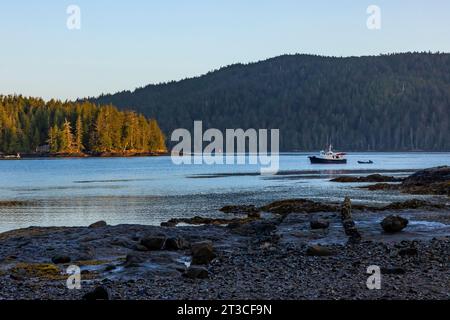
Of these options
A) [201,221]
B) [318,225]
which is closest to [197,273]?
[318,225]

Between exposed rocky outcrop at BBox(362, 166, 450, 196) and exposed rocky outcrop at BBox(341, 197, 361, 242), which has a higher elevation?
exposed rocky outcrop at BBox(341, 197, 361, 242)

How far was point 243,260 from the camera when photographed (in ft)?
73.0

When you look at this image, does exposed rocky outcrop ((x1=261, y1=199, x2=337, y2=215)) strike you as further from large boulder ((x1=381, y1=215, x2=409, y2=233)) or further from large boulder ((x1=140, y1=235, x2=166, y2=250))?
large boulder ((x1=140, y1=235, x2=166, y2=250))

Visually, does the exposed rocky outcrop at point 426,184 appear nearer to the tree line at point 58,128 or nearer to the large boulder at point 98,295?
the large boulder at point 98,295

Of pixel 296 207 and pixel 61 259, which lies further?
pixel 296 207

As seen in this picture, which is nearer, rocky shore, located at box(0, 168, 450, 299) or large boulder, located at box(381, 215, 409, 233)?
rocky shore, located at box(0, 168, 450, 299)

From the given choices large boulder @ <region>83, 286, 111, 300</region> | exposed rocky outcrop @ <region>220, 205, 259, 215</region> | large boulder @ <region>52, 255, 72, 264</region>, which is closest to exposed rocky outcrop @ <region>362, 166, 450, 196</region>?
exposed rocky outcrop @ <region>220, 205, 259, 215</region>

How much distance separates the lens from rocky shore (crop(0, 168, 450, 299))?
54.5 feet

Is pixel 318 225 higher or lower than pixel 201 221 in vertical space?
higher

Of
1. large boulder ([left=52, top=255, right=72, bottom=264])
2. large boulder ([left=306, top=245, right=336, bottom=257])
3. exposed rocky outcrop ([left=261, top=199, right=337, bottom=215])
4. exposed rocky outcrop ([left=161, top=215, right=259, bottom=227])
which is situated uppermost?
large boulder ([left=306, top=245, right=336, bottom=257])

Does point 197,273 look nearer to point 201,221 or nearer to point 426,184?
point 201,221

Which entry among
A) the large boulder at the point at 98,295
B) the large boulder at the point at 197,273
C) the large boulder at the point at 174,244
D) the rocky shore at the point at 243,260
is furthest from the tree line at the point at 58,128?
the large boulder at the point at 98,295

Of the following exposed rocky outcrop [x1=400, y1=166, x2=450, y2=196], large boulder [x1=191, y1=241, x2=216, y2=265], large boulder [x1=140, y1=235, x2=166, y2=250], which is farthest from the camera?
exposed rocky outcrop [x1=400, y1=166, x2=450, y2=196]

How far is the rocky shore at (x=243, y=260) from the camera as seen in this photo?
1661cm
